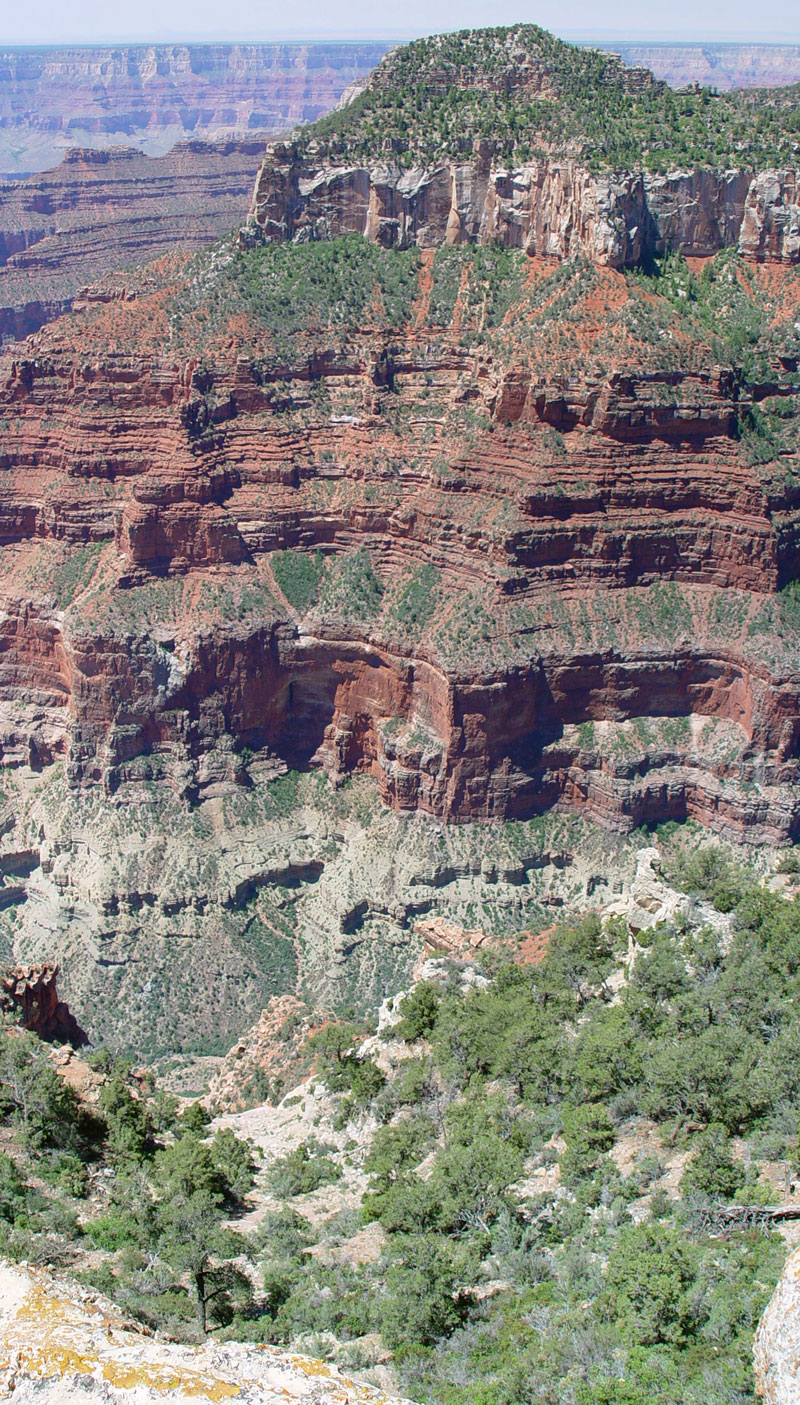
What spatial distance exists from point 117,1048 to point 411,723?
20615mm

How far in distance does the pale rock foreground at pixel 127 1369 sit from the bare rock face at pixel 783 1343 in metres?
4.38

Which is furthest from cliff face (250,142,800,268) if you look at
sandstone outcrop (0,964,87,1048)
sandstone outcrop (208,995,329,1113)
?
sandstone outcrop (0,964,87,1048)

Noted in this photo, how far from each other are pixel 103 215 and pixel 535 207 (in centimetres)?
11169

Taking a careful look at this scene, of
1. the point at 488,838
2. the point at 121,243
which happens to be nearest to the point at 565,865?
the point at 488,838

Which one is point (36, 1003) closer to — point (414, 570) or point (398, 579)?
point (398, 579)

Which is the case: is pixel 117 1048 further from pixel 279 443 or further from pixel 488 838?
Result: pixel 279 443

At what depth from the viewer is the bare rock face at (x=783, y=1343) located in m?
14.8

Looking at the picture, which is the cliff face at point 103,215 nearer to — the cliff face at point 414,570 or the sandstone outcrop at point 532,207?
the sandstone outcrop at point 532,207

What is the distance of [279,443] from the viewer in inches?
2702

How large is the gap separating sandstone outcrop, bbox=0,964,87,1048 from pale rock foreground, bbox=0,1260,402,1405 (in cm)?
2424

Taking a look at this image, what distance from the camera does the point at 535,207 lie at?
69.1 m

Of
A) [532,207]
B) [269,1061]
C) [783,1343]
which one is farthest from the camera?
[532,207]

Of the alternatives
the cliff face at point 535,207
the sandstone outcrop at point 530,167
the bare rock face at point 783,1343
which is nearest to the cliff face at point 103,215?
the sandstone outcrop at point 530,167

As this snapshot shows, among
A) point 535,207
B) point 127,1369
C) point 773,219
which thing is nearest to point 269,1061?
point 127,1369
